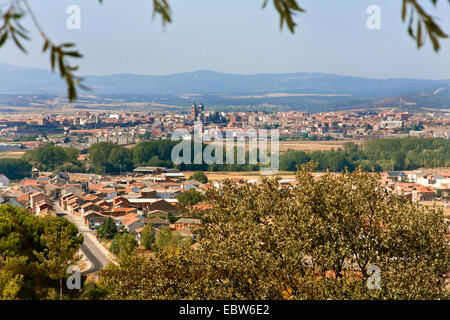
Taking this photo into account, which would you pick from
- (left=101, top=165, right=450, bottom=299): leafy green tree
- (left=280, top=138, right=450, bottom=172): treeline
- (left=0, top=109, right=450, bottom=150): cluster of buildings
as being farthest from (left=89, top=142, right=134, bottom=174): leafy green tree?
(left=101, top=165, right=450, bottom=299): leafy green tree

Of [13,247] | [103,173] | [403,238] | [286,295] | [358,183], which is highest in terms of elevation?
[358,183]

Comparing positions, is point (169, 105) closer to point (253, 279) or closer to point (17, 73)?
point (17, 73)

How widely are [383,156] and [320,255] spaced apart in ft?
136

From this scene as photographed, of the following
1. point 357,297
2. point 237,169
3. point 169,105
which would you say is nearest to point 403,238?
point 357,297

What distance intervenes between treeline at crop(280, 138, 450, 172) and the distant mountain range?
186 feet

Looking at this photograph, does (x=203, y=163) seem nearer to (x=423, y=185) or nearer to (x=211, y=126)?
(x=423, y=185)

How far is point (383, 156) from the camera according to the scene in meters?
44.8

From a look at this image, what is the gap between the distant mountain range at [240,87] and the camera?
114 meters

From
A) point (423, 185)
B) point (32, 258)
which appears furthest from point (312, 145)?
point (32, 258)

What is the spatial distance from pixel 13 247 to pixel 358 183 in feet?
20.4

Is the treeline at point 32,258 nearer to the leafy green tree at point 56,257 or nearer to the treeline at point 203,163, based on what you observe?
the leafy green tree at point 56,257

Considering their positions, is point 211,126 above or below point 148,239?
below

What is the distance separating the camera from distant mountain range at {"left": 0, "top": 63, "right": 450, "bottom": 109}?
114250 mm
